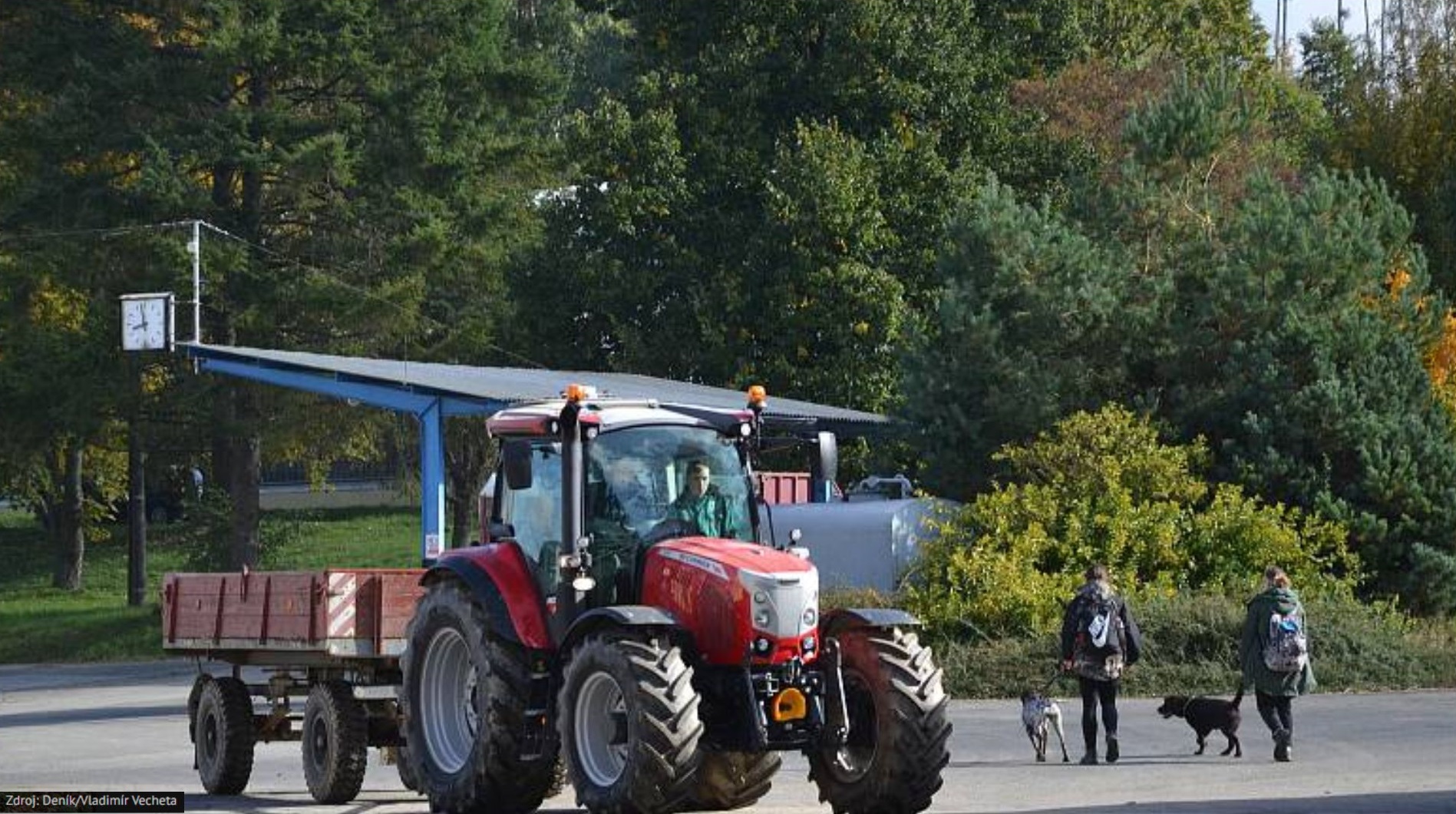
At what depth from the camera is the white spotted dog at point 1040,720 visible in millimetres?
21156

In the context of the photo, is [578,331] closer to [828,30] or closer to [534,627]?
[828,30]

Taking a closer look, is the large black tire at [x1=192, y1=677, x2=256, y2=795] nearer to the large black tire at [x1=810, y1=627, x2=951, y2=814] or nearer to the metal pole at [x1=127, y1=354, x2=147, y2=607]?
the large black tire at [x1=810, y1=627, x2=951, y2=814]

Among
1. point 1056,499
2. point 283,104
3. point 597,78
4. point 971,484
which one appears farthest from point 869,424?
point 597,78

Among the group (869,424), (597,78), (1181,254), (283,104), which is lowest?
(869,424)

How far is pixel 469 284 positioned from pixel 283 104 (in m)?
6.53

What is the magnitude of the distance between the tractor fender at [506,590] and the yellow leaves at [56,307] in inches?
1421

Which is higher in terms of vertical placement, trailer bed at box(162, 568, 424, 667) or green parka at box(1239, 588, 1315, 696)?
trailer bed at box(162, 568, 424, 667)

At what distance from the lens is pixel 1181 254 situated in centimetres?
3584

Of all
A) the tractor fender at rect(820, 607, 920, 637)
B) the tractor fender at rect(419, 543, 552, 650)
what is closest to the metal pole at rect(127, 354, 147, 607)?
the tractor fender at rect(419, 543, 552, 650)

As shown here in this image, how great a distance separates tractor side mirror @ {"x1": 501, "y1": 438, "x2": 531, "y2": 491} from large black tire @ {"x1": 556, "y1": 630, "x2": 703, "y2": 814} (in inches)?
43.0

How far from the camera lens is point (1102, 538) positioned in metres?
31.2

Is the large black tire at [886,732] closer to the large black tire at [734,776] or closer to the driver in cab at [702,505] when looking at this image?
the large black tire at [734,776]

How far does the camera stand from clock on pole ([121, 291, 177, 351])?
40.5 meters

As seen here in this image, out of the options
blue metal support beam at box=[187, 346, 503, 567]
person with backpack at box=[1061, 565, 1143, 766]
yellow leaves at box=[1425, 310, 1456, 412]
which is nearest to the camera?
person with backpack at box=[1061, 565, 1143, 766]
